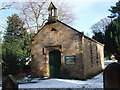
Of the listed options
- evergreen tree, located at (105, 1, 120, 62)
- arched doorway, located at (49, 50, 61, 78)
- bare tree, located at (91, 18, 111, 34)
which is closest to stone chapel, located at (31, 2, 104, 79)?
arched doorway, located at (49, 50, 61, 78)

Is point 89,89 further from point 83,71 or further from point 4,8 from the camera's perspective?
point 4,8

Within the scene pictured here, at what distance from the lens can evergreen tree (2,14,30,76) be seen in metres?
19.4

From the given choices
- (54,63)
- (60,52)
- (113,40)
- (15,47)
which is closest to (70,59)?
(60,52)

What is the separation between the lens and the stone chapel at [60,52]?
1438 centimetres

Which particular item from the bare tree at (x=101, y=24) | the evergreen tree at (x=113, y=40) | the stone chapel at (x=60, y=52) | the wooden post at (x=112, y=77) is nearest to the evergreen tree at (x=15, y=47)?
the stone chapel at (x=60, y=52)

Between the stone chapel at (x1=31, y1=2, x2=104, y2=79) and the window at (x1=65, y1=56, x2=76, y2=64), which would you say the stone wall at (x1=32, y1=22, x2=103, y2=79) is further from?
the window at (x1=65, y1=56, x2=76, y2=64)

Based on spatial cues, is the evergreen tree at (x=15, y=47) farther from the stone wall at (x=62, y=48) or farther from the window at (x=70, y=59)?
the window at (x=70, y=59)

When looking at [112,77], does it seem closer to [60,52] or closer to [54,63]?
[60,52]

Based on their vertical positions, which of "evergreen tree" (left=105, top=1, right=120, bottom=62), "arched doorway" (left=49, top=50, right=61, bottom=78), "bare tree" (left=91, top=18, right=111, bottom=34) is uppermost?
"bare tree" (left=91, top=18, right=111, bottom=34)

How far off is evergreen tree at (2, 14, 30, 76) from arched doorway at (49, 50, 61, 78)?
6239 mm

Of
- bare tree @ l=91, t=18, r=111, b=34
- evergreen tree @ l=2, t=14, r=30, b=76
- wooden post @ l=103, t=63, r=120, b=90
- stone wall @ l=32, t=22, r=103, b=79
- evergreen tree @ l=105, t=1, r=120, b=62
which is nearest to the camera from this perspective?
wooden post @ l=103, t=63, r=120, b=90

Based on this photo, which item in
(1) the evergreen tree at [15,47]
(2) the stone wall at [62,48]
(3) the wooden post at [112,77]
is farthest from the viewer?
(1) the evergreen tree at [15,47]

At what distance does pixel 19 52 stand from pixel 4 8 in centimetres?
712

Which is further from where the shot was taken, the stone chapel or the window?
the window
